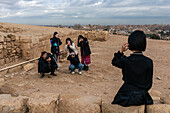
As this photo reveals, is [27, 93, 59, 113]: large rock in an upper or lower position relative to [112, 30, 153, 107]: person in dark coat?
lower

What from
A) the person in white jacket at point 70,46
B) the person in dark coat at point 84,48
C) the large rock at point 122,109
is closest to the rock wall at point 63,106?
the large rock at point 122,109

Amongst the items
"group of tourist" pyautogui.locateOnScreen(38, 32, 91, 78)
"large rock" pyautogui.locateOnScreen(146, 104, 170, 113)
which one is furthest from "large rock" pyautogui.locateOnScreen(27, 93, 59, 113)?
"group of tourist" pyautogui.locateOnScreen(38, 32, 91, 78)

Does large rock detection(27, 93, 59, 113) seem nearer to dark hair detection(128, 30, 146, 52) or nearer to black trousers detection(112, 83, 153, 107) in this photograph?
black trousers detection(112, 83, 153, 107)

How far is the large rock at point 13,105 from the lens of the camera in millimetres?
2660

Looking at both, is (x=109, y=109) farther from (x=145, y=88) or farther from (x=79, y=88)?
(x=79, y=88)

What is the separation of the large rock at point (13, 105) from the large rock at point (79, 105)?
65cm

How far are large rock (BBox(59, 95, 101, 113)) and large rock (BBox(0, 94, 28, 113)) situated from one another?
0.65m

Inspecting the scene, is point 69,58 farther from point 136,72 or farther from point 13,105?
point 136,72

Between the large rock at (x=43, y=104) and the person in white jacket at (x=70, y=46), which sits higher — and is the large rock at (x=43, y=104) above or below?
below

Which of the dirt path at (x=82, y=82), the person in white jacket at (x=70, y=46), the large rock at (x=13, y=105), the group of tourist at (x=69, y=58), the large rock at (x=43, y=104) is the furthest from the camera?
the person in white jacket at (x=70, y=46)

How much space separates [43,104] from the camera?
8.29ft

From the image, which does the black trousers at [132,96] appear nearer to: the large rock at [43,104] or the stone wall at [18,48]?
the large rock at [43,104]

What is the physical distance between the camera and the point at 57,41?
7.43m

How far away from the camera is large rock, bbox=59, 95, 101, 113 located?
259 centimetres
